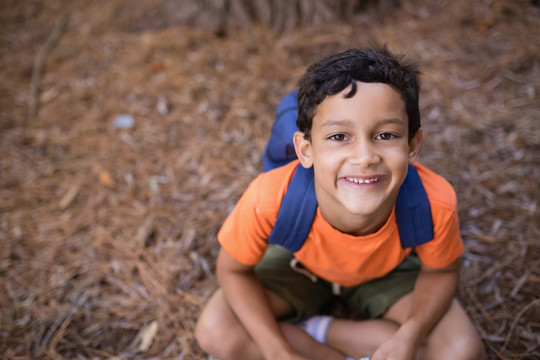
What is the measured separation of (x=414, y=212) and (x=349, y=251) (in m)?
0.30

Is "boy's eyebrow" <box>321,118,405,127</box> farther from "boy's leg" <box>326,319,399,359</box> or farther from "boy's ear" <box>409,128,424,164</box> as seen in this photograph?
"boy's leg" <box>326,319,399,359</box>

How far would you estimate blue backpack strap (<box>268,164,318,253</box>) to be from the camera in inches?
65.1

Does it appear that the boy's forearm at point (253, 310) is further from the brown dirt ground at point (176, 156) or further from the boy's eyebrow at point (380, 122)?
the boy's eyebrow at point (380, 122)

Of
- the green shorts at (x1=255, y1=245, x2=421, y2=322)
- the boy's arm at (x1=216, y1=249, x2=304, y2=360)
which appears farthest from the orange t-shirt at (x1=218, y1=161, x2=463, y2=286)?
the green shorts at (x1=255, y1=245, x2=421, y2=322)

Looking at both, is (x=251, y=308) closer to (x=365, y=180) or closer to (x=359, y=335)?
(x=359, y=335)

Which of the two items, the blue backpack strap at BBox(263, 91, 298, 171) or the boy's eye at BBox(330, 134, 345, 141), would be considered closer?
the boy's eye at BBox(330, 134, 345, 141)

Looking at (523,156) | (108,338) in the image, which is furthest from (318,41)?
(108,338)

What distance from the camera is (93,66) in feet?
12.8

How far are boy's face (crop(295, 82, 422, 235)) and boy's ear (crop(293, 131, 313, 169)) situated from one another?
78 millimetres

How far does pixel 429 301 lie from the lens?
1.81 meters

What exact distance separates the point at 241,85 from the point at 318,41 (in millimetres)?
808

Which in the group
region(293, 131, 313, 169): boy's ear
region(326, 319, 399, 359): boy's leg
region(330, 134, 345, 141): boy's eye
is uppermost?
region(330, 134, 345, 141): boy's eye

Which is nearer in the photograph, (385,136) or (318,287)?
(385,136)

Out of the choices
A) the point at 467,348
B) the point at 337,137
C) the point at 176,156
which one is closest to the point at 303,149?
the point at 337,137
